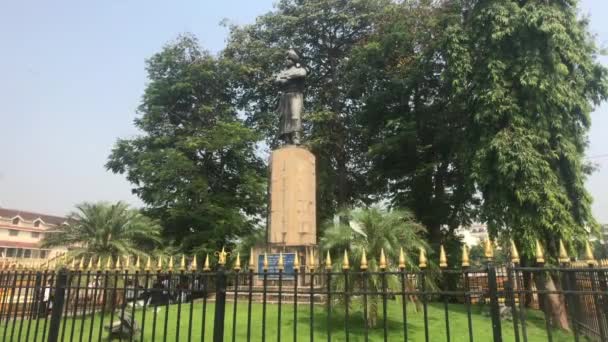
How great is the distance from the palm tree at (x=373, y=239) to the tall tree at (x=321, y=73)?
1163 cm

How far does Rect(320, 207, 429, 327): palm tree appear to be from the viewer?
8.05 m

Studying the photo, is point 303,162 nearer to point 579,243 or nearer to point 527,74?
point 527,74

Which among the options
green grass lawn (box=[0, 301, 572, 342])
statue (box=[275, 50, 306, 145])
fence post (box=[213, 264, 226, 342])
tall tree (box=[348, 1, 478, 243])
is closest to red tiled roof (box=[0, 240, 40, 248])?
tall tree (box=[348, 1, 478, 243])

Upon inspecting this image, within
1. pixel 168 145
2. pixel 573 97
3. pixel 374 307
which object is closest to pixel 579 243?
pixel 573 97

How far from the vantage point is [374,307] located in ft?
26.5

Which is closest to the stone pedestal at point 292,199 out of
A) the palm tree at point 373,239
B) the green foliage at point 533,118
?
the palm tree at point 373,239

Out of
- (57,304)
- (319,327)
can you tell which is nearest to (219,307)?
(57,304)

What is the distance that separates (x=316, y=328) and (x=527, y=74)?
359 inches

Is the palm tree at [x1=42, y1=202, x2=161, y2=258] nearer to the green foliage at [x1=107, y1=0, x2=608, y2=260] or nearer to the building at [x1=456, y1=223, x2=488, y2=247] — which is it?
the green foliage at [x1=107, y1=0, x2=608, y2=260]

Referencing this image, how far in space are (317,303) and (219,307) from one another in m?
6.52

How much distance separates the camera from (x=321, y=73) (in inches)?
927

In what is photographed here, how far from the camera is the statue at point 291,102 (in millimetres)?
13312

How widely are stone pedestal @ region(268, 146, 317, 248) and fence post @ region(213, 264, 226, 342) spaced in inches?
298

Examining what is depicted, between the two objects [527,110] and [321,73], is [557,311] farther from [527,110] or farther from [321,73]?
[321,73]
